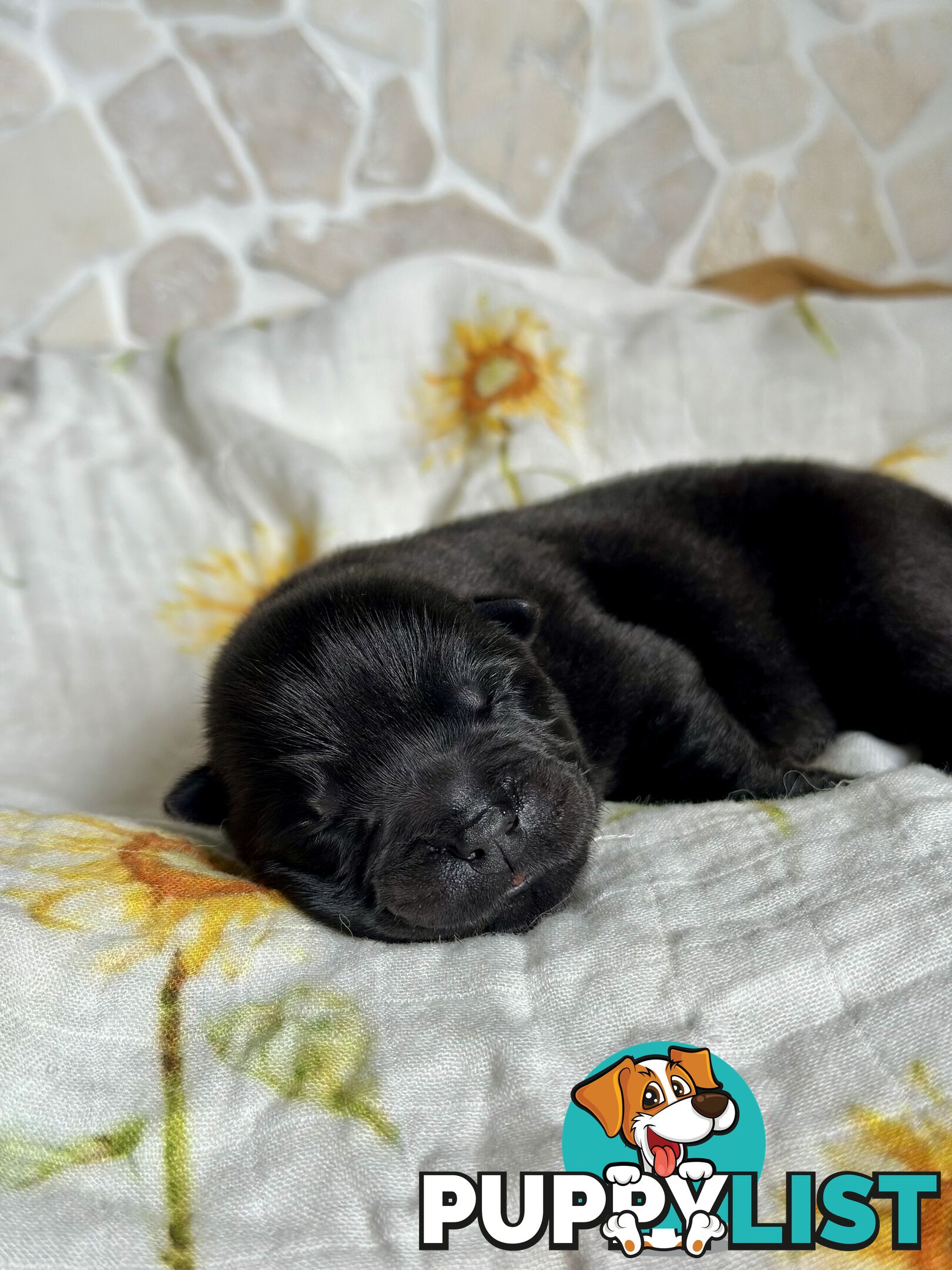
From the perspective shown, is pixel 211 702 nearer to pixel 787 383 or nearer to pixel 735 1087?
pixel 735 1087

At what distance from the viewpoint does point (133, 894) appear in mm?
1503

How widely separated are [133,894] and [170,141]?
347 centimetres

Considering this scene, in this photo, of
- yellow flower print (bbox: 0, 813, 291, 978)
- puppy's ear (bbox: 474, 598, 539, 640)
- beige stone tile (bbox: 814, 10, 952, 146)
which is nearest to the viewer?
yellow flower print (bbox: 0, 813, 291, 978)

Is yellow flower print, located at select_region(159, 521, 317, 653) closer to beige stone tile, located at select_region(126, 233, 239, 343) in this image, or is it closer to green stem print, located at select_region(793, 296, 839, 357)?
beige stone tile, located at select_region(126, 233, 239, 343)

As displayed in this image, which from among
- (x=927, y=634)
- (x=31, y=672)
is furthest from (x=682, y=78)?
(x=31, y=672)

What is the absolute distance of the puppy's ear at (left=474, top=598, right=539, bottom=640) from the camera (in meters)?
1.93

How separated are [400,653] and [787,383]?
2202 mm

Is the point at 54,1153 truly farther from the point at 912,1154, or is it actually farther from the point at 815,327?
the point at 815,327

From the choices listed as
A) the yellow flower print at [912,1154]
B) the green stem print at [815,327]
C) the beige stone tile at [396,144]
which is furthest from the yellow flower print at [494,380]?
the yellow flower print at [912,1154]

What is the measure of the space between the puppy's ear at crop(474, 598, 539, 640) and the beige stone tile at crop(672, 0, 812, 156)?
3.42 meters

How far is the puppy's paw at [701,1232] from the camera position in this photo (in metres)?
0.99

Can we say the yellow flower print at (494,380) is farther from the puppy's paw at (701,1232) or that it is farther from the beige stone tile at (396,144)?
the puppy's paw at (701,1232)

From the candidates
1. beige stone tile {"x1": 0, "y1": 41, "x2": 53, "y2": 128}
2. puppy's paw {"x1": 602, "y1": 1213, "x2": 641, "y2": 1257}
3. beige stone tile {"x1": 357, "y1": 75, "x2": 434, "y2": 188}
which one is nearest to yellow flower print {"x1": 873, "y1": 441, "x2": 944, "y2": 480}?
beige stone tile {"x1": 357, "y1": 75, "x2": 434, "y2": 188}

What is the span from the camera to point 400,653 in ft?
5.66
